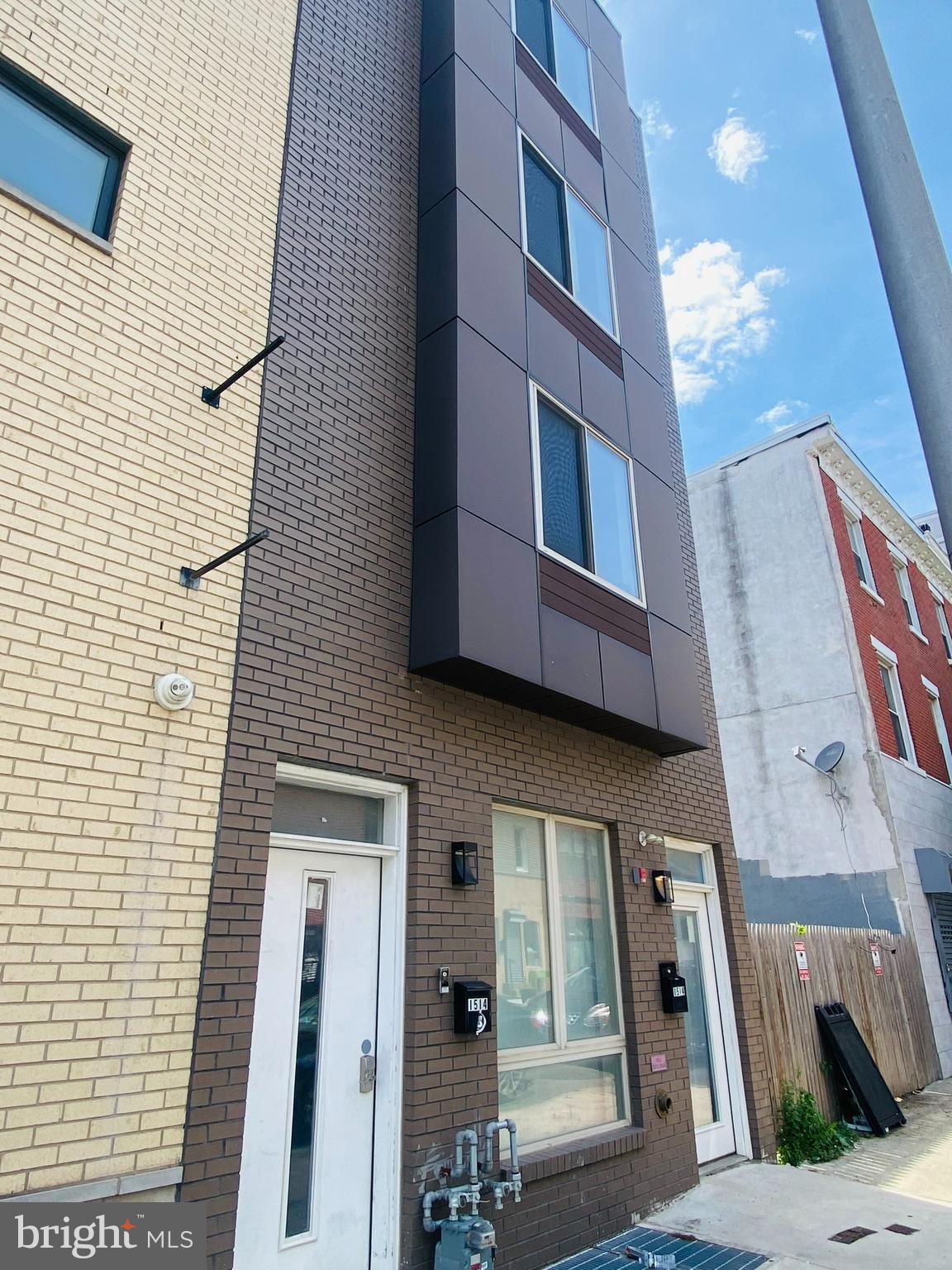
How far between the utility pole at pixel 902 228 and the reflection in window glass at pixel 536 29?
22.2 feet

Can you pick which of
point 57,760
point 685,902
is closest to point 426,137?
point 57,760

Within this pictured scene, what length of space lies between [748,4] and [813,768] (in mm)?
12296

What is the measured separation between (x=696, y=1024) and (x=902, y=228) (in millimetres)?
6822

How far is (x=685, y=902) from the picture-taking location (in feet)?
26.0

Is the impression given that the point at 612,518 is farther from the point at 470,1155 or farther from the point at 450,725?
the point at 470,1155

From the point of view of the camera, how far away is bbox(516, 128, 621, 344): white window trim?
7.41 metres

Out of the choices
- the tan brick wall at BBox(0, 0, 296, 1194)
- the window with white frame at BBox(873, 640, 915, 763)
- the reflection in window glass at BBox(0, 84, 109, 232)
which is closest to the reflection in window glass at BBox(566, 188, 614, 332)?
the tan brick wall at BBox(0, 0, 296, 1194)

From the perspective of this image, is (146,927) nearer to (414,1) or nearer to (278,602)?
(278,602)

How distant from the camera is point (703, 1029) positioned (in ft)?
25.2

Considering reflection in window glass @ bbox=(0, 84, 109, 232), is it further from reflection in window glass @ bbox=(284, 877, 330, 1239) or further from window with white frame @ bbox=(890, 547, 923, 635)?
window with white frame @ bbox=(890, 547, 923, 635)

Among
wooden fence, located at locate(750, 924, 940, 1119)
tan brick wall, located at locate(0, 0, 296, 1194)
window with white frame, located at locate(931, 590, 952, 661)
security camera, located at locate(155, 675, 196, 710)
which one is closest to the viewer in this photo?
tan brick wall, located at locate(0, 0, 296, 1194)

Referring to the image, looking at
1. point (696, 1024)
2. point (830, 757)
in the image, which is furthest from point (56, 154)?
point (830, 757)

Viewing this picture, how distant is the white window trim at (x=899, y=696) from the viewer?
1521cm

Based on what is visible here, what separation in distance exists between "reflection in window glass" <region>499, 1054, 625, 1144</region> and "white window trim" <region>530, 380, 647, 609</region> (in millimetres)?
3560
